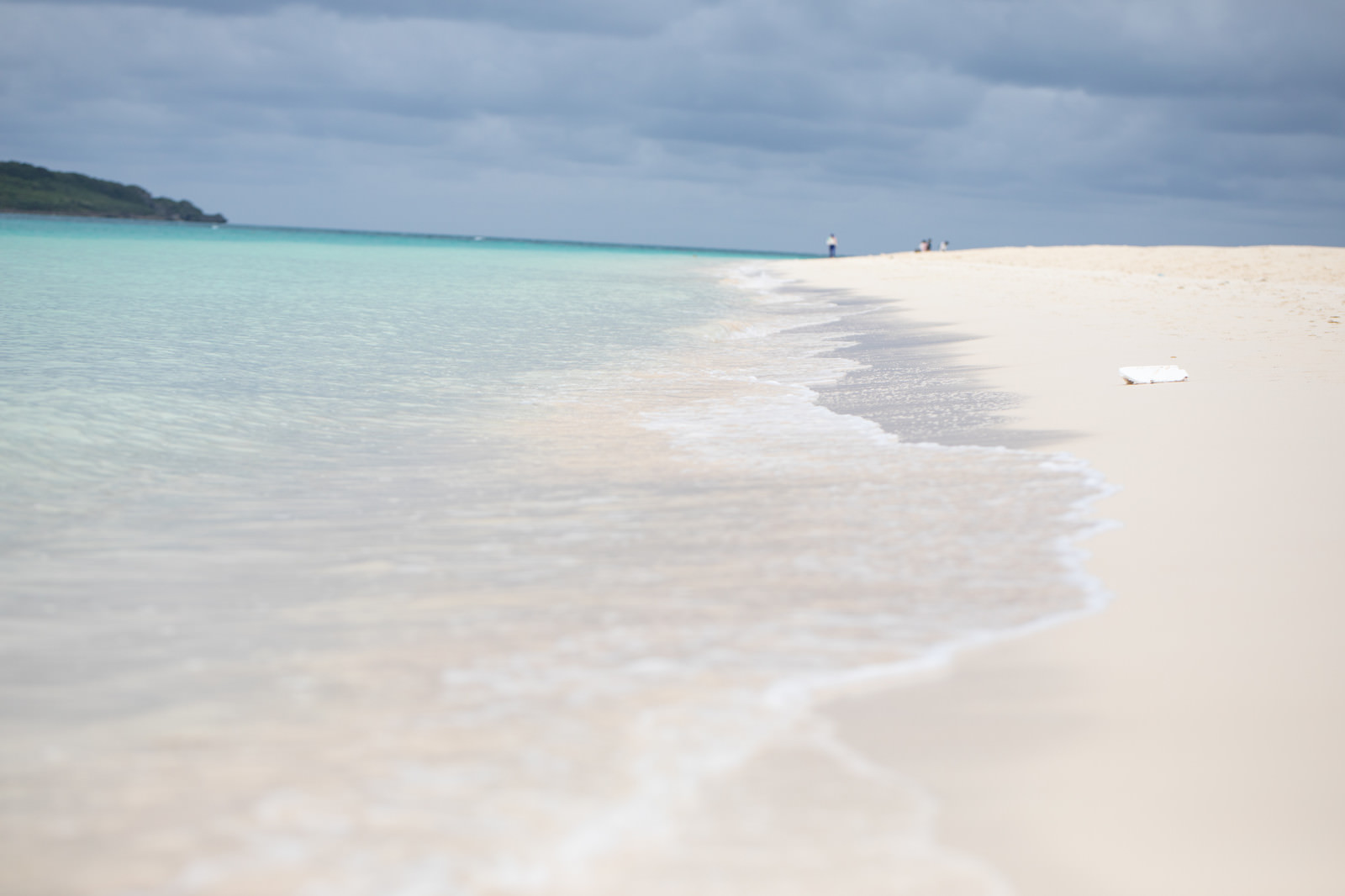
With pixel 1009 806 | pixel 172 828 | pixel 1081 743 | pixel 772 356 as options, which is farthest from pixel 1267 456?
pixel 772 356

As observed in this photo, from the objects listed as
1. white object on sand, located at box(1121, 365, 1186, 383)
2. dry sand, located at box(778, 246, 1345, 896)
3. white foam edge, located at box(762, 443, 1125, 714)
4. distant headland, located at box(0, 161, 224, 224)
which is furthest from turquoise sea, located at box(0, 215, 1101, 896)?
distant headland, located at box(0, 161, 224, 224)

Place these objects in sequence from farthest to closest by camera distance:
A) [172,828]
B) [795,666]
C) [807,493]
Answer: [807,493] → [795,666] → [172,828]

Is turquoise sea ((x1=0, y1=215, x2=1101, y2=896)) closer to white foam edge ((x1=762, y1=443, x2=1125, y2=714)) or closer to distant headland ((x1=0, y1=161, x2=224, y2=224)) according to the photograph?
white foam edge ((x1=762, y1=443, x2=1125, y2=714))

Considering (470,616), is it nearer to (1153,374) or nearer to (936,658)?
(936,658)

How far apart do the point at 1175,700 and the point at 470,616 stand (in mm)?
2158

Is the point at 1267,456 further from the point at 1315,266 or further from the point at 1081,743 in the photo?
the point at 1315,266

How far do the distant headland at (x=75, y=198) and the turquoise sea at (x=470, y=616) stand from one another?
478 feet

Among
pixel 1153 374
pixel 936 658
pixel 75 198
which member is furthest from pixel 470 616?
pixel 75 198

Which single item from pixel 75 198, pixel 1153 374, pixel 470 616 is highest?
pixel 75 198

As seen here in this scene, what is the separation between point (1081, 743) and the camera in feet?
8.22

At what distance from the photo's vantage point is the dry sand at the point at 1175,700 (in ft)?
6.91

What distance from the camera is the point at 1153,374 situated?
24.7 ft

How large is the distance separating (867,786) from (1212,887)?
713 mm

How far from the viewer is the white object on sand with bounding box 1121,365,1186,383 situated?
751cm
